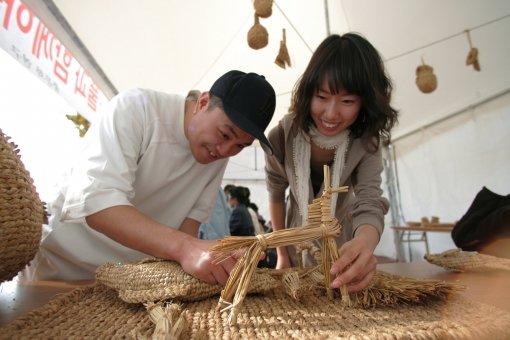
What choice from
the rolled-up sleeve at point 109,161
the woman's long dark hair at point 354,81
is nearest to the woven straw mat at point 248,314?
the rolled-up sleeve at point 109,161

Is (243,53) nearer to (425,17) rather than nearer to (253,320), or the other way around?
(425,17)

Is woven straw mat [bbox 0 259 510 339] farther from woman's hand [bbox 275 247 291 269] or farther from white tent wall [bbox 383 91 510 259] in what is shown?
white tent wall [bbox 383 91 510 259]

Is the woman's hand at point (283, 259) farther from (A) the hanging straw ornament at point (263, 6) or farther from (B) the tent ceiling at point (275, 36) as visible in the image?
(B) the tent ceiling at point (275, 36)

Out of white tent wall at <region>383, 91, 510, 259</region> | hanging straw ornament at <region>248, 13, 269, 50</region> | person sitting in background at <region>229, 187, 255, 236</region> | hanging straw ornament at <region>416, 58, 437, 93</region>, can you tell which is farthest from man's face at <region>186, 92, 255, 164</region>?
white tent wall at <region>383, 91, 510, 259</region>

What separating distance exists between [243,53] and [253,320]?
2.91 meters

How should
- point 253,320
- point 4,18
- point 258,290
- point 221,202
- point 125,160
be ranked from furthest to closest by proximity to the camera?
point 221,202 < point 4,18 < point 125,160 < point 258,290 < point 253,320

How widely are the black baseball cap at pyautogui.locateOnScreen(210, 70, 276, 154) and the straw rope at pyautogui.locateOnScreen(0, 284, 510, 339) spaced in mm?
400

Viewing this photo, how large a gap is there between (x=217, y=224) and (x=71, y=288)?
152cm

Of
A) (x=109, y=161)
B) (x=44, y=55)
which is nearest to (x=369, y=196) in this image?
(x=109, y=161)

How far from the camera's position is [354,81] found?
2.74 ft

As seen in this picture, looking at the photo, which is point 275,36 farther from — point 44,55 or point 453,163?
point 453,163

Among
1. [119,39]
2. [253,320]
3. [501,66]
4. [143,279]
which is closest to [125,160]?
[143,279]

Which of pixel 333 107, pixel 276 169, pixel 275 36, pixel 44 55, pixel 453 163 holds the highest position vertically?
pixel 275 36

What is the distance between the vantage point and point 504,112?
327cm
